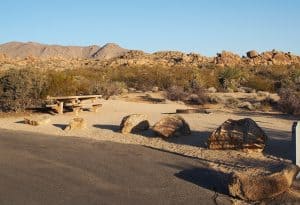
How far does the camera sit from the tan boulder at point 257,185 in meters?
8.47

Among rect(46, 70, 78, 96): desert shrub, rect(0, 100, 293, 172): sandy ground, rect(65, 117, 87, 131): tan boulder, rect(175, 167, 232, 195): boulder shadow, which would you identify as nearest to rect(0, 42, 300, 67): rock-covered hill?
rect(46, 70, 78, 96): desert shrub

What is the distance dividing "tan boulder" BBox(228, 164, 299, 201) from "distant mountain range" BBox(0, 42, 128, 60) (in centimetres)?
16185

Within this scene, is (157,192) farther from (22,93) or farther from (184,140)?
(22,93)

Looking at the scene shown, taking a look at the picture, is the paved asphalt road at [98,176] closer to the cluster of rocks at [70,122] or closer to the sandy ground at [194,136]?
the sandy ground at [194,136]

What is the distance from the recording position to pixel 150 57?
335 feet

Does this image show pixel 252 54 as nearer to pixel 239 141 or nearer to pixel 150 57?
pixel 150 57

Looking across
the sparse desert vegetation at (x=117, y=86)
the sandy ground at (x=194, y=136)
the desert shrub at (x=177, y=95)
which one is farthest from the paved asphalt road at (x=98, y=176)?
the desert shrub at (x=177, y=95)

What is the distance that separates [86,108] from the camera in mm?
24609

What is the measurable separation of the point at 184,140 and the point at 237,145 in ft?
7.70

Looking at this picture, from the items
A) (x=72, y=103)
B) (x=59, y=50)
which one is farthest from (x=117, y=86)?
(x=59, y=50)

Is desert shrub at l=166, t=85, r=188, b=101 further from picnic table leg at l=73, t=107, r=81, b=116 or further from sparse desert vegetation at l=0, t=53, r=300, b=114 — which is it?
picnic table leg at l=73, t=107, r=81, b=116

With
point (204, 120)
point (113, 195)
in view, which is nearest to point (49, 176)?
point (113, 195)

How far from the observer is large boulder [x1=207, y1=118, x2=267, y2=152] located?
41.5 feet

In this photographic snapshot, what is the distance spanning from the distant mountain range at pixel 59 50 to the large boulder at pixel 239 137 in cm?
15735
